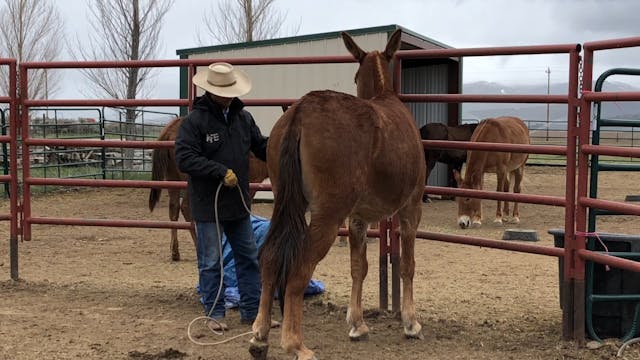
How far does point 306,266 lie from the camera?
330 cm

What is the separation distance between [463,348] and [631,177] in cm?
1745

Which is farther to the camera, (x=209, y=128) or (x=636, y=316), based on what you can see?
(x=209, y=128)

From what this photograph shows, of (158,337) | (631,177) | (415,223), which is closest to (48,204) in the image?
(158,337)

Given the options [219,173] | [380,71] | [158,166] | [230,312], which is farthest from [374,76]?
[158,166]

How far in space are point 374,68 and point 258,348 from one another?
201 centimetres

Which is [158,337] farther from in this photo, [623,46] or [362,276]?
[623,46]

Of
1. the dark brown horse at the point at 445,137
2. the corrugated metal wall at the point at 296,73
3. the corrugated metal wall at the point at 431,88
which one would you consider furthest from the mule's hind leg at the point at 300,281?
the corrugated metal wall at the point at 431,88

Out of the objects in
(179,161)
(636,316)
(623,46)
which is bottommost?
(636,316)

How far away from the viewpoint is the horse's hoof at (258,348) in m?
3.50

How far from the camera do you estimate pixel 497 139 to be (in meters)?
9.98

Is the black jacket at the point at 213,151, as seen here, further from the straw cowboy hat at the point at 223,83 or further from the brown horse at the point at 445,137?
the brown horse at the point at 445,137

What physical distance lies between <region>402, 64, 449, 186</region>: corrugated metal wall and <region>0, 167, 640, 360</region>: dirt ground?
23.1ft

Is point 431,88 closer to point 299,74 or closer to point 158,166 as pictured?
point 299,74

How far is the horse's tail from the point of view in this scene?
3.29m
